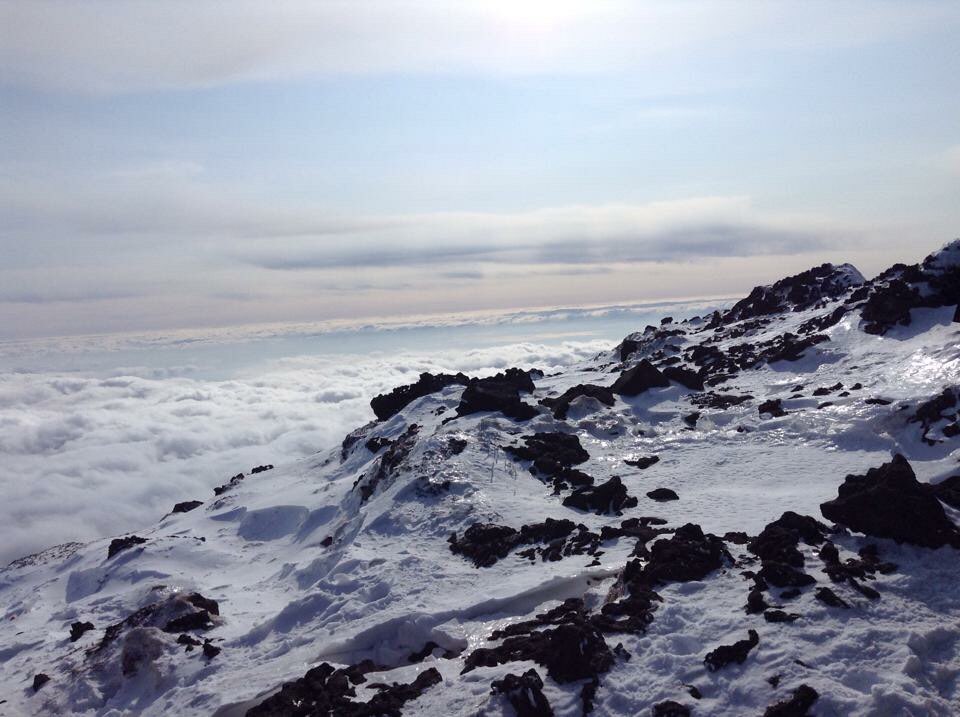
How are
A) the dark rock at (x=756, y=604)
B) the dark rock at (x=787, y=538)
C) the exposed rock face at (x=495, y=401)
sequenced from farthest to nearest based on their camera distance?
the exposed rock face at (x=495, y=401), the dark rock at (x=787, y=538), the dark rock at (x=756, y=604)

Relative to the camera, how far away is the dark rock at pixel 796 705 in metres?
15.5

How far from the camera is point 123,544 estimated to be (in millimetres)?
52531

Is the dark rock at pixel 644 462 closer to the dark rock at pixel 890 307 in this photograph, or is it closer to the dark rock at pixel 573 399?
the dark rock at pixel 573 399

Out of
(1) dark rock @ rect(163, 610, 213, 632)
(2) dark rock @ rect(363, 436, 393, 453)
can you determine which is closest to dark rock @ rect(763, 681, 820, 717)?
(1) dark rock @ rect(163, 610, 213, 632)

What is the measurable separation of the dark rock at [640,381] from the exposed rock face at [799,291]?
32800mm

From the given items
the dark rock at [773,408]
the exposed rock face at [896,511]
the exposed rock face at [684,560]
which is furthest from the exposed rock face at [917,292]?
the exposed rock face at [684,560]

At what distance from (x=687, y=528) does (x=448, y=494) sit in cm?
1474

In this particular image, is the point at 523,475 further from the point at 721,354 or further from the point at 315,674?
the point at 721,354

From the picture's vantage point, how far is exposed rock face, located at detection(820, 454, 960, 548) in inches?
834

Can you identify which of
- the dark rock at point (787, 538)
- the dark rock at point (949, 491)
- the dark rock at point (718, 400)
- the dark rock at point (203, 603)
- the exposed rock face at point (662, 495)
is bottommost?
the dark rock at point (203, 603)

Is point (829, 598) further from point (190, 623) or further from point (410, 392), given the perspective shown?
point (410, 392)

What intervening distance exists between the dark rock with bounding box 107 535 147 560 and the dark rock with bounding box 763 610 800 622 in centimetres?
4792

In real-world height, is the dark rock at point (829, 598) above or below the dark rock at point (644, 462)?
above

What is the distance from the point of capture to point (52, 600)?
48.3m
